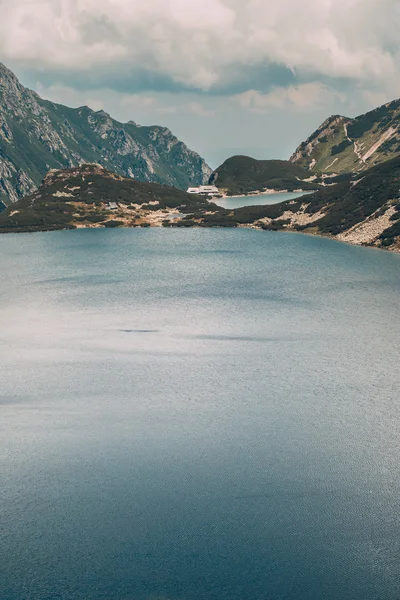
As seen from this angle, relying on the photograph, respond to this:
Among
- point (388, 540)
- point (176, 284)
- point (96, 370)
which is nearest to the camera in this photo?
point (388, 540)

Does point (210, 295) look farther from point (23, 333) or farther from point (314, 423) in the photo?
point (314, 423)

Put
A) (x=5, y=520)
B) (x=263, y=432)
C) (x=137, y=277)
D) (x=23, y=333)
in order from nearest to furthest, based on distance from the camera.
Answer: (x=5, y=520) → (x=263, y=432) → (x=23, y=333) → (x=137, y=277)

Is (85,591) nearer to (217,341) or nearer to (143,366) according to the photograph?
(143,366)

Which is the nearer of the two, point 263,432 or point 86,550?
point 86,550

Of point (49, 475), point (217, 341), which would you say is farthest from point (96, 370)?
point (49, 475)

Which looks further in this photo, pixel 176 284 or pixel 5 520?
Result: pixel 176 284

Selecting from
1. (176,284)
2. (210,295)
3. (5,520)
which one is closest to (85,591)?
(5,520)

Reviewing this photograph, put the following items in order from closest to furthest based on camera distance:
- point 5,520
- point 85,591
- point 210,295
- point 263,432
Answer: point 85,591 → point 5,520 → point 263,432 → point 210,295
